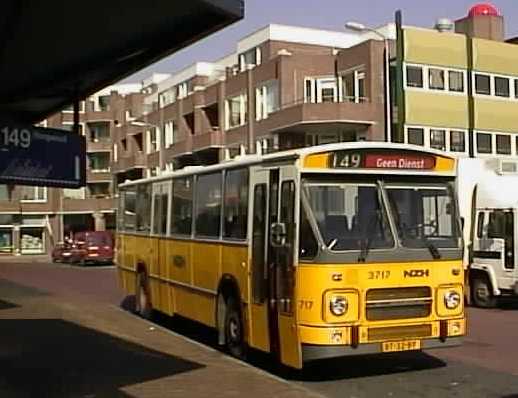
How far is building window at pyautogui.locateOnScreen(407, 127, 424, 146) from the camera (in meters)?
44.2

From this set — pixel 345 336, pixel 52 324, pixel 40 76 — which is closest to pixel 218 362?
pixel 345 336

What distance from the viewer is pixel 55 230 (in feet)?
287

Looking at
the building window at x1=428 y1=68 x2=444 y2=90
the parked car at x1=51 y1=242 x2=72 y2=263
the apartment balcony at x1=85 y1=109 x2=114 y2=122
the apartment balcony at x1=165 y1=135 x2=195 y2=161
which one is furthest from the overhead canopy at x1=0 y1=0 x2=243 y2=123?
the apartment balcony at x1=85 y1=109 x2=114 y2=122

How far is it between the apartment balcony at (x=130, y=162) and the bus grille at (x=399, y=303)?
6429 cm

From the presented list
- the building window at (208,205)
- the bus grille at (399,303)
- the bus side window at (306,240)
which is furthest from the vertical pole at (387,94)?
the bus side window at (306,240)

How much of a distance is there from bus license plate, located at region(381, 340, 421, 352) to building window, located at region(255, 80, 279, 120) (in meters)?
41.0

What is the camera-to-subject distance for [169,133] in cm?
7100

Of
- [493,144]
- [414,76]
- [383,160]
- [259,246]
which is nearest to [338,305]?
[259,246]

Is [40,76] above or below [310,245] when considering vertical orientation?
above

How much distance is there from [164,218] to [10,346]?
430cm

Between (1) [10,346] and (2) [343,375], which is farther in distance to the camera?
(1) [10,346]

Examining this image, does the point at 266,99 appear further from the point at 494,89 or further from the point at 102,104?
the point at 102,104

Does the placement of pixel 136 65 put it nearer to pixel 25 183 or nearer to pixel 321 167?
pixel 25 183

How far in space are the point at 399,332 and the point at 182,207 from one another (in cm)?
587
